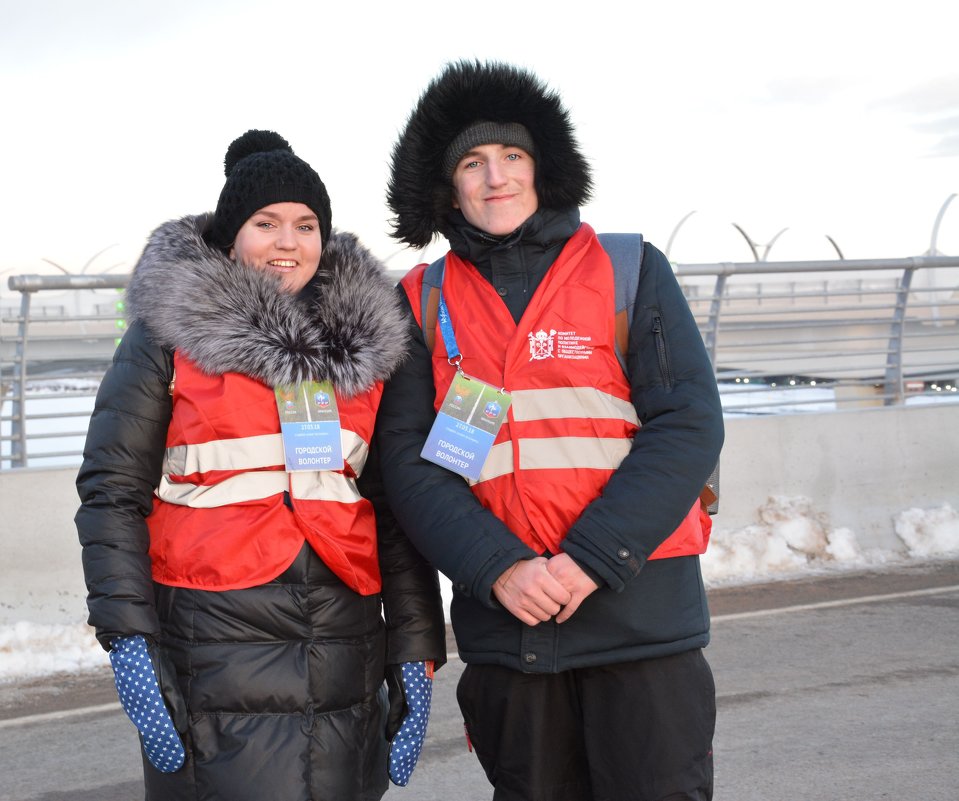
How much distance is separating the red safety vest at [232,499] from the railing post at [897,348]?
715cm

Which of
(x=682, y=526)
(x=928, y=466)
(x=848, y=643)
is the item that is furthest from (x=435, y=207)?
A: (x=928, y=466)

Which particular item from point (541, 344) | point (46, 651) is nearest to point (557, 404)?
point (541, 344)

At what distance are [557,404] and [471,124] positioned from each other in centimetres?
86

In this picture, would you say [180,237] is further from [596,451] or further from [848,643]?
[848,643]

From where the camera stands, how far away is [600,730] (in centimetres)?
291

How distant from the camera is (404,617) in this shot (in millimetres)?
3131

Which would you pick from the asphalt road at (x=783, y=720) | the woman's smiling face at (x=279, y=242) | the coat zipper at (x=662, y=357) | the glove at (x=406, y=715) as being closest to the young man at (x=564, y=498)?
the coat zipper at (x=662, y=357)

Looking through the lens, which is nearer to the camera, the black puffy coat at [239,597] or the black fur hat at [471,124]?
the black puffy coat at [239,597]

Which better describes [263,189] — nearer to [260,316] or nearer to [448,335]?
[260,316]

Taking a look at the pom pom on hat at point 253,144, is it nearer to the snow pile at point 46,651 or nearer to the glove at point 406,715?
the glove at point 406,715

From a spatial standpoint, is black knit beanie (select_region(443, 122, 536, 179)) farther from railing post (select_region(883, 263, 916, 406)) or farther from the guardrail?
railing post (select_region(883, 263, 916, 406))

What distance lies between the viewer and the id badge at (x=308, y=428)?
9.41 feet

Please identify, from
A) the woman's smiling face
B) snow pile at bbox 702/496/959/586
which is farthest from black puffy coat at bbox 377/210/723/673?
snow pile at bbox 702/496/959/586

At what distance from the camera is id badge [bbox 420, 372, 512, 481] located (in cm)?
292
